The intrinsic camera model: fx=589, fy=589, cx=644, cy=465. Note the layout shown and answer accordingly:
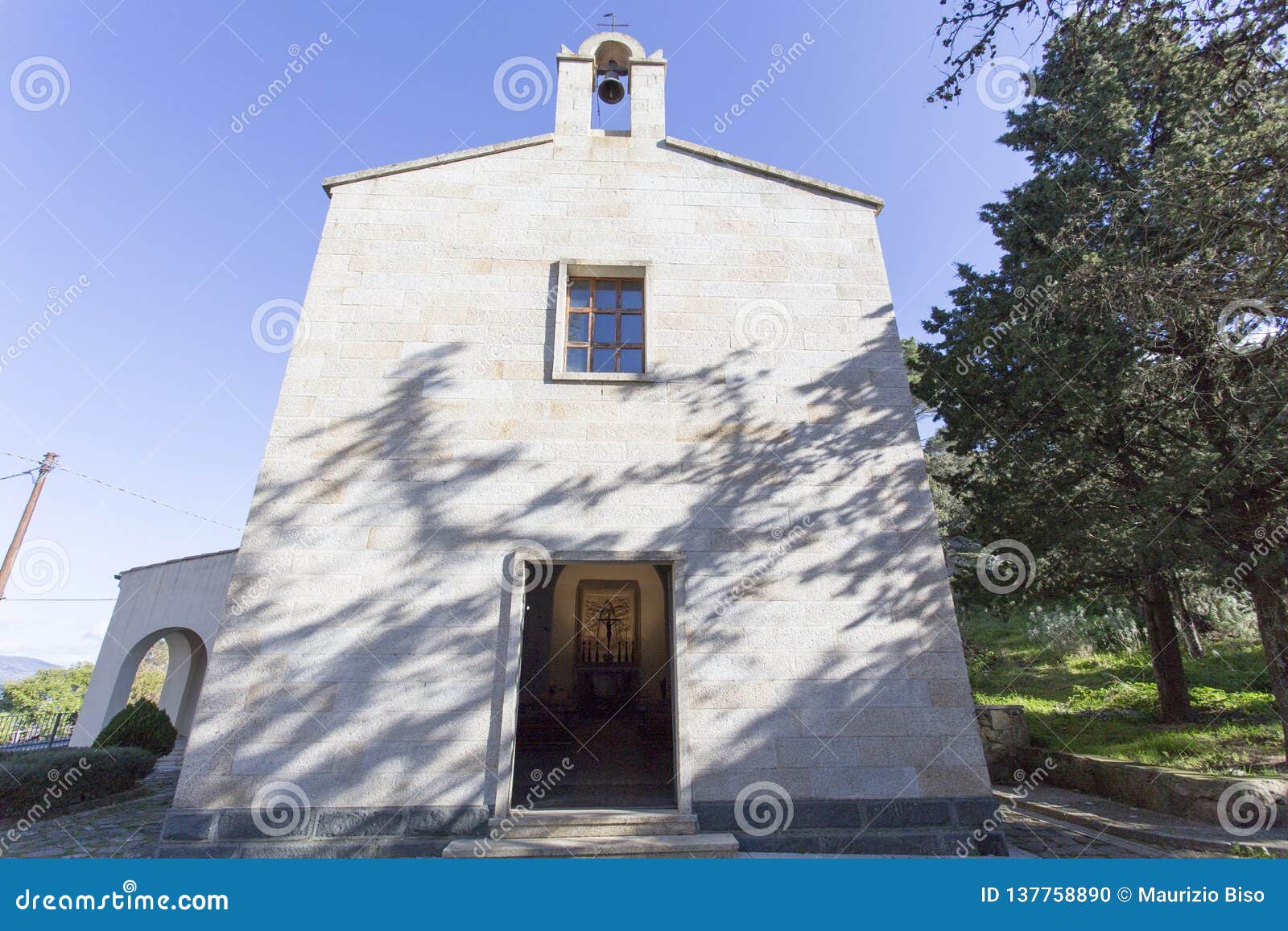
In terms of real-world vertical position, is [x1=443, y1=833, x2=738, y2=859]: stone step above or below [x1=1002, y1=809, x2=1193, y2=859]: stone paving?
above

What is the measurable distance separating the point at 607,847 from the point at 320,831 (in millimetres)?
2538

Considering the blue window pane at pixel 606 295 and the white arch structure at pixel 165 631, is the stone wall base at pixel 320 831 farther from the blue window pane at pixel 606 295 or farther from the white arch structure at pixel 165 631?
the white arch structure at pixel 165 631

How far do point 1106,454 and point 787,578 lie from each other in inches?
270

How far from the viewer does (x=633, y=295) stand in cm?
748

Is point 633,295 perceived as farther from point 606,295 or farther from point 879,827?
point 879,827

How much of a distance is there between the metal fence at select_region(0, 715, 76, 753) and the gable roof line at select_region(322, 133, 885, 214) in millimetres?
14612

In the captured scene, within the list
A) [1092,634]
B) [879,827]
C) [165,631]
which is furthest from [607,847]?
[1092,634]

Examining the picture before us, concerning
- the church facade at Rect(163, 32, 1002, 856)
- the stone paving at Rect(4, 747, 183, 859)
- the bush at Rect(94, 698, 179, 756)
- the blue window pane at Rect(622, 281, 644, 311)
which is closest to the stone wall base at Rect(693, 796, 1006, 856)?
the church facade at Rect(163, 32, 1002, 856)

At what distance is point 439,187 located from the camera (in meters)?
7.70

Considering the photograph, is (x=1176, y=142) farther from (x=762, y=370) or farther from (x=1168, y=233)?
(x=762, y=370)

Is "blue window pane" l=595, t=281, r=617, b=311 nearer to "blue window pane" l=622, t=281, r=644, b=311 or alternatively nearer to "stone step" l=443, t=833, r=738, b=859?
"blue window pane" l=622, t=281, r=644, b=311

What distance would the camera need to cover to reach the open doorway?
665cm

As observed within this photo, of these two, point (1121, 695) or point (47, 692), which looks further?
point (47, 692)

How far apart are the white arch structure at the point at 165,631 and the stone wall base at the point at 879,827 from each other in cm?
1218
